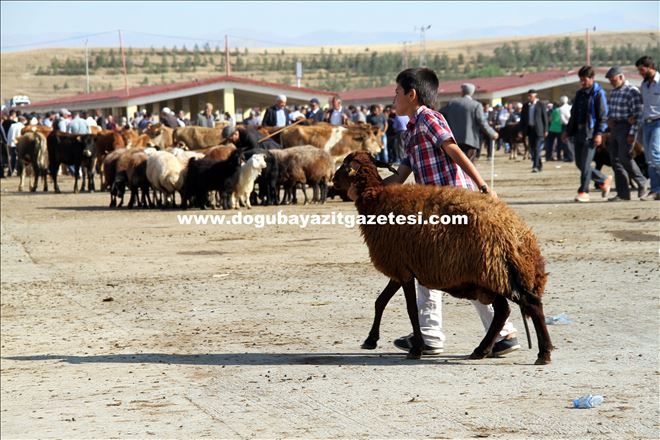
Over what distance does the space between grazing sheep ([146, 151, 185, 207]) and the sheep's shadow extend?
13.3 meters

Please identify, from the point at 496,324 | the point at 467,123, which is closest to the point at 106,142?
the point at 467,123

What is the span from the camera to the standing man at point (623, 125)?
18.8 metres

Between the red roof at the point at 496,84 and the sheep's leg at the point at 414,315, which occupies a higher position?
the red roof at the point at 496,84

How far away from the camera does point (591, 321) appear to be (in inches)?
390

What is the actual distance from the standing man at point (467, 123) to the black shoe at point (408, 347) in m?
7.72

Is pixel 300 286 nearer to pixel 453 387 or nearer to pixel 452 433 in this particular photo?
pixel 453 387

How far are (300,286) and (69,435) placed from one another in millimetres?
5384

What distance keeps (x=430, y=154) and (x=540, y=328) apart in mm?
1477

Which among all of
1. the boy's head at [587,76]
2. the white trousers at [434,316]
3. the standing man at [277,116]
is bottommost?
the white trousers at [434,316]

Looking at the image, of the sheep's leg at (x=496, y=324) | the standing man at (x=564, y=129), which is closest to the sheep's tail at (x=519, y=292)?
the sheep's leg at (x=496, y=324)

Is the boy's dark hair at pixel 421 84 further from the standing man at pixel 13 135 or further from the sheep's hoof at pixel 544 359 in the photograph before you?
the standing man at pixel 13 135

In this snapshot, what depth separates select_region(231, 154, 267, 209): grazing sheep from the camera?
74.8 ft

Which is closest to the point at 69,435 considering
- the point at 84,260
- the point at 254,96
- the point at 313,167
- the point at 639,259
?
the point at 639,259

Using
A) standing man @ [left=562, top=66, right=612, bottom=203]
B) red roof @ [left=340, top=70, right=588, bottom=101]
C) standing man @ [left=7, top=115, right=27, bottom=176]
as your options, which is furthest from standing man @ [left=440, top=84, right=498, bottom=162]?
red roof @ [left=340, top=70, right=588, bottom=101]
